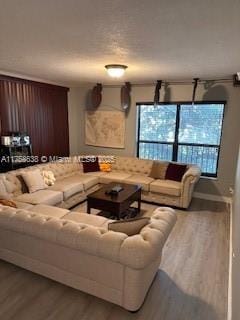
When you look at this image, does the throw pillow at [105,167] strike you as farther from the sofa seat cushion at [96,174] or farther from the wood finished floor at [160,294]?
the wood finished floor at [160,294]

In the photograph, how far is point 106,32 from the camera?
199 centimetres

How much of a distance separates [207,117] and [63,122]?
3.43 m

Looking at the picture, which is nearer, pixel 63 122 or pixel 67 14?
pixel 67 14

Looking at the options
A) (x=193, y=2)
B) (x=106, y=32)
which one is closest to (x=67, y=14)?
(x=106, y=32)

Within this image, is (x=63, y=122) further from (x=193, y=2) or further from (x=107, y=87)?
(x=193, y=2)

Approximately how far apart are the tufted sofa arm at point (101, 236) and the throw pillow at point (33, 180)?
1.38 m

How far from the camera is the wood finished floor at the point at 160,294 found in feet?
6.60

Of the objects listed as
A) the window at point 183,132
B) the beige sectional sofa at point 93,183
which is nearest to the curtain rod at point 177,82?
the window at point 183,132

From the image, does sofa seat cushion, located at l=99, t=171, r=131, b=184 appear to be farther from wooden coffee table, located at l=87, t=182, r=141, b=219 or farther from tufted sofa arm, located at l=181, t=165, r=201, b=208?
tufted sofa arm, located at l=181, t=165, r=201, b=208

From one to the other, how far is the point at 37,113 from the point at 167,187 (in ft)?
10.4

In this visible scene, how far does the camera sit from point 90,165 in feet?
17.3

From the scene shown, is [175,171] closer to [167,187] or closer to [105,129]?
[167,187]

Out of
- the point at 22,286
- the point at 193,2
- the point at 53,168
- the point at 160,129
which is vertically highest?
the point at 193,2

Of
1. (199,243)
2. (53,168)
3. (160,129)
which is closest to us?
(199,243)
